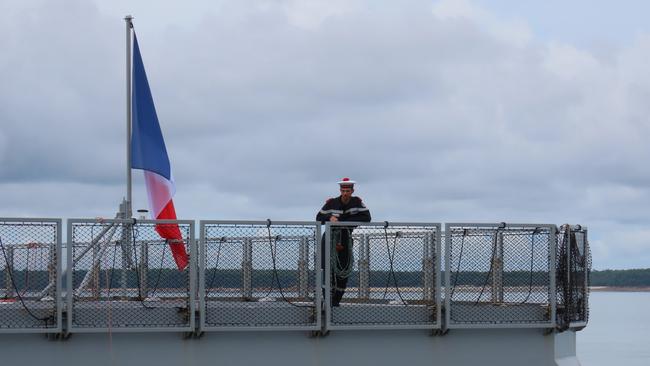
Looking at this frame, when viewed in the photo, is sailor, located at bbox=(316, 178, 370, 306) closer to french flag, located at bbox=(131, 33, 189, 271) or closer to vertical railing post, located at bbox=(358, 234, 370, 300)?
vertical railing post, located at bbox=(358, 234, 370, 300)

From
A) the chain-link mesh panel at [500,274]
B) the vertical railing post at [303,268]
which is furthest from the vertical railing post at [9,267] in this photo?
the chain-link mesh panel at [500,274]

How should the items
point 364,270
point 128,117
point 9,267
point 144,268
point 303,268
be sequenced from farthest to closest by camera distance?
point 128,117, point 364,270, point 144,268, point 303,268, point 9,267

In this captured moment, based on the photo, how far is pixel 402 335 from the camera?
63.8 ft

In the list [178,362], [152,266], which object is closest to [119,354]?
[178,362]

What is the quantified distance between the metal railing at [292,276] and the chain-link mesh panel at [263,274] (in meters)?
0.02

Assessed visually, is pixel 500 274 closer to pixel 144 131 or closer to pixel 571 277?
pixel 571 277

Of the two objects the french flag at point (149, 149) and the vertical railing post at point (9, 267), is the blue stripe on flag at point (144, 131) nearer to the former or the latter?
the french flag at point (149, 149)

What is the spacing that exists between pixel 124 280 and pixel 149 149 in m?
3.57

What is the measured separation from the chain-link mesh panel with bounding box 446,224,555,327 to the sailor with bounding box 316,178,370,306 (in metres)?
1.45

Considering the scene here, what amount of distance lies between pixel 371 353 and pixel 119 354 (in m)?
3.70

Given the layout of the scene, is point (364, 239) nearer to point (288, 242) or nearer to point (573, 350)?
point (288, 242)

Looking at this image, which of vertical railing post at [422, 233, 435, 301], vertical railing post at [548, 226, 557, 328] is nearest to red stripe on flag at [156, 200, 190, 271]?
vertical railing post at [422, 233, 435, 301]

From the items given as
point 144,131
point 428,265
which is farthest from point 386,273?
point 144,131

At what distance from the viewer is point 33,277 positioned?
18938 mm
